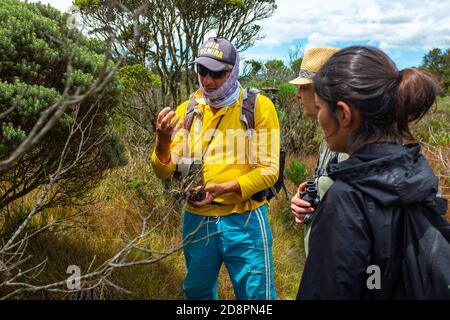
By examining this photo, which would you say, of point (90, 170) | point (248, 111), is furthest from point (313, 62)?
point (90, 170)

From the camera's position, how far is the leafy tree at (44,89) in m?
2.29

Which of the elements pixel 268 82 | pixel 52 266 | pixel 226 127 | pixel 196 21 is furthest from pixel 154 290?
pixel 196 21

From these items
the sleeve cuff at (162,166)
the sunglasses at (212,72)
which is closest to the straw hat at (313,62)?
the sunglasses at (212,72)

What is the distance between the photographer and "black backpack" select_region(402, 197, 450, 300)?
111 centimetres

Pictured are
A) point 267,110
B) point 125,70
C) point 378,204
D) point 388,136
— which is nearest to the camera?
point 378,204

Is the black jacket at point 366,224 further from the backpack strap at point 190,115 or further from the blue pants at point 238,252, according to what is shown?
the backpack strap at point 190,115

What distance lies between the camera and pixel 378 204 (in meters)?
1.15

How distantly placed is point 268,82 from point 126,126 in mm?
2855

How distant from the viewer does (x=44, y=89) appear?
2.40 metres

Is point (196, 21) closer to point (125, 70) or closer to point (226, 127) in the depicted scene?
point (125, 70)

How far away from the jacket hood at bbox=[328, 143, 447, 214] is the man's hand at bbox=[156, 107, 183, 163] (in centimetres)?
112

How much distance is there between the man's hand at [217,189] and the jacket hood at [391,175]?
3.31 feet

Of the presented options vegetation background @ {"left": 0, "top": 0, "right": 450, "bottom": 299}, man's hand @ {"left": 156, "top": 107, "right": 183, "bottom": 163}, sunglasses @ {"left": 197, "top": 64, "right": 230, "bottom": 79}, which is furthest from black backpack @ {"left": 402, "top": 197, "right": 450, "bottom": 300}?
sunglasses @ {"left": 197, "top": 64, "right": 230, "bottom": 79}

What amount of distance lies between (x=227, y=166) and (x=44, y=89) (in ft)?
3.65
